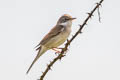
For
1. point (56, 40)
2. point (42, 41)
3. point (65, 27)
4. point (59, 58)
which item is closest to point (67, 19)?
point (65, 27)

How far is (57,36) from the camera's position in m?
6.07

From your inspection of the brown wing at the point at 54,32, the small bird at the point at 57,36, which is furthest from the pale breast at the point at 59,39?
the brown wing at the point at 54,32

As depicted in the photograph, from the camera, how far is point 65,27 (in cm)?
634

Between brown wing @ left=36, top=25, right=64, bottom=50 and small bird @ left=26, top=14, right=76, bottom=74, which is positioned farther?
brown wing @ left=36, top=25, right=64, bottom=50

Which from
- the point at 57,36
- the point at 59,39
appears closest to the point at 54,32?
the point at 57,36

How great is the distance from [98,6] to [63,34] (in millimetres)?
3611

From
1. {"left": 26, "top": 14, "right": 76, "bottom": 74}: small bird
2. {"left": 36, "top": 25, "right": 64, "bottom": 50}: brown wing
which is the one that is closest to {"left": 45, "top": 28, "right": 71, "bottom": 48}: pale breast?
{"left": 26, "top": 14, "right": 76, "bottom": 74}: small bird

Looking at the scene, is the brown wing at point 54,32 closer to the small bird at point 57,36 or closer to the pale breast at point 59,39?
the small bird at point 57,36

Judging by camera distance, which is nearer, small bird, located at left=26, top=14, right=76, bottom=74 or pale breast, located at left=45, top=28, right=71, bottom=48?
small bird, located at left=26, top=14, right=76, bottom=74

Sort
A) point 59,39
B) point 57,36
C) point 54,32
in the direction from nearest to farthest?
point 59,39, point 57,36, point 54,32

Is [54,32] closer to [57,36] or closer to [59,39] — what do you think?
[57,36]

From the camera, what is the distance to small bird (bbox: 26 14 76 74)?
550 centimetres

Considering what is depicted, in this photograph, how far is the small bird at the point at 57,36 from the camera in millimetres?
5499

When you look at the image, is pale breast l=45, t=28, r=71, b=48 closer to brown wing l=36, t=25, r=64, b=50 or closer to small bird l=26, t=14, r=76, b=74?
small bird l=26, t=14, r=76, b=74
